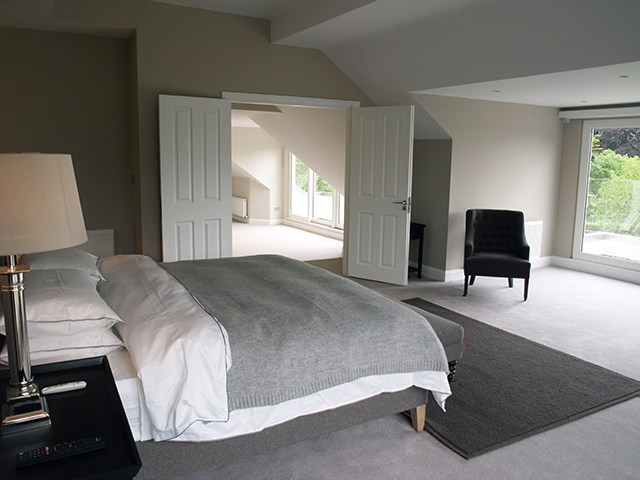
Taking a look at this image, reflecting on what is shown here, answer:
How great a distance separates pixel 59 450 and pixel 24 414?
0.75 feet

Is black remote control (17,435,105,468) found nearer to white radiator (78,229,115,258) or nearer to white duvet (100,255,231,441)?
white duvet (100,255,231,441)

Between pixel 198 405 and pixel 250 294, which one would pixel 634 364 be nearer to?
pixel 250 294

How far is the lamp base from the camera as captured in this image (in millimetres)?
1479

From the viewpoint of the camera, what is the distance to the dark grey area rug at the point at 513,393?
2664mm

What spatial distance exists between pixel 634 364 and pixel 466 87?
2783mm

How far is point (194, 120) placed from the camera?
4.80 meters

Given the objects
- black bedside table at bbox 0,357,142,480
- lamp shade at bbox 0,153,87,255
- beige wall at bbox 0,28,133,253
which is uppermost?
beige wall at bbox 0,28,133,253

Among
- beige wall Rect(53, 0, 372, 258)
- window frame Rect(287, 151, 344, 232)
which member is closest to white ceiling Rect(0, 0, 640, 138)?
beige wall Rect(53, 0, 372, 258)

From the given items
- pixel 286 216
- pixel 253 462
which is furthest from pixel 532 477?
pixel 286 216

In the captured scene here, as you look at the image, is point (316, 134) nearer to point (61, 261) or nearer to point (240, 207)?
point (240, 207)

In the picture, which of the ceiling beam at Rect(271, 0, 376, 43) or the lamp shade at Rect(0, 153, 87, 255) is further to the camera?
the ceiling beam at Rect(271, 0, 376, 43)

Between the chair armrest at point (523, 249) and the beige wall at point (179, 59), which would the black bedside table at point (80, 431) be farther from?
the chair armrest at point (523, 249)

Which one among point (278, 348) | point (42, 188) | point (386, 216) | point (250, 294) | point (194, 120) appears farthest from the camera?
point (386, 216)

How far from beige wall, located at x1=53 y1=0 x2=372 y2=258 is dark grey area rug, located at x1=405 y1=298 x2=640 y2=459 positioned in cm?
319
